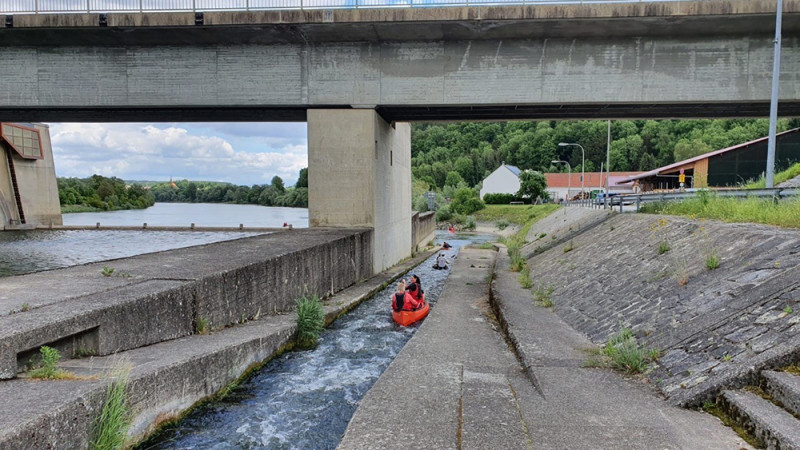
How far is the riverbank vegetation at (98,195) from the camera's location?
90.6 m

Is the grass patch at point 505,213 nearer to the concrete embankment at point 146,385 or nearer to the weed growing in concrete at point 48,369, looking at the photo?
the concrete embankment at point 146,385

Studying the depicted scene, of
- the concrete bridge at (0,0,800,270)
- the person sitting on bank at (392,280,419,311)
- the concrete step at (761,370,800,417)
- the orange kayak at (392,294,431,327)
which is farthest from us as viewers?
the concrete bridge at (0,0,800,270)

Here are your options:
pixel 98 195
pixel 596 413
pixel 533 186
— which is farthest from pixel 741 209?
pixel 98 195

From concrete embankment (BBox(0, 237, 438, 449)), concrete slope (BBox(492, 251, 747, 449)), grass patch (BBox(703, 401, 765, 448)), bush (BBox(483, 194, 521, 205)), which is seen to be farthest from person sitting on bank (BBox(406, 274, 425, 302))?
bush (BBox(483, 194, 521, 205))

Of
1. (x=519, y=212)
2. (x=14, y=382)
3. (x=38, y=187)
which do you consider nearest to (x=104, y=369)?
(x=14, y=382)

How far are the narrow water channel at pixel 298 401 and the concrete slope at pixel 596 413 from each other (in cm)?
294

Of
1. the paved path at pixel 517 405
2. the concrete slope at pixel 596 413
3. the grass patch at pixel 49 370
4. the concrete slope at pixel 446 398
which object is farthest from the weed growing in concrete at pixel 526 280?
the grass patch at pixel 49 370

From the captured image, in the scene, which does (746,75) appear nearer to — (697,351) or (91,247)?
(697,351)

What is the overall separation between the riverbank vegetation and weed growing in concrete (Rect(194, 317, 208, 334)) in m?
96.9

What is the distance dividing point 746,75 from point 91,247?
1392 inches

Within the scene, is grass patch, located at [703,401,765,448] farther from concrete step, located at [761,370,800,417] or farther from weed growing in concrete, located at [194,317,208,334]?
weed growing in concrete, located at [194,317,208,334]

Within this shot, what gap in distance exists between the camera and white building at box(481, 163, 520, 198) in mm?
91688

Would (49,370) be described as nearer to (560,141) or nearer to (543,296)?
(543,296)

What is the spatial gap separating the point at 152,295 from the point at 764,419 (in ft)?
25.7
